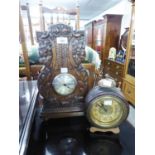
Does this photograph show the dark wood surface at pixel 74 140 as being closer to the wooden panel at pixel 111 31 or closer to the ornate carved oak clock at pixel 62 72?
the ornate carved oak clock at pixel 62 72

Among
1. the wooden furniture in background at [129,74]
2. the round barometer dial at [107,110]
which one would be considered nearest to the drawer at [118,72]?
the wooden furniture in background at [129,74]

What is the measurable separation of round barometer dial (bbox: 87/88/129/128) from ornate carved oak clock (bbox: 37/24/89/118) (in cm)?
14

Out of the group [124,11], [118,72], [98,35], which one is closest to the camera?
[118,72]

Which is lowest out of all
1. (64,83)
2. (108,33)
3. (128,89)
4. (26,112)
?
(128,89)

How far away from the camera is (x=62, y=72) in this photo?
32.1 inches

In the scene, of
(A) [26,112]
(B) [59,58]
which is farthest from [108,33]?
(A) [26,112]

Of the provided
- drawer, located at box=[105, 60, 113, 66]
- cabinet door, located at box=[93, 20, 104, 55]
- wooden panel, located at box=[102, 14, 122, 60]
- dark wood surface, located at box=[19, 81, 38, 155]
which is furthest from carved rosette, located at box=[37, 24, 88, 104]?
cabinet door, located at box=[93, 20, 104, 55]

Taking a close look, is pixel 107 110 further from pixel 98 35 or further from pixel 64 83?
pixel 98 35

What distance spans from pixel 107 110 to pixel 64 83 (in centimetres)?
28

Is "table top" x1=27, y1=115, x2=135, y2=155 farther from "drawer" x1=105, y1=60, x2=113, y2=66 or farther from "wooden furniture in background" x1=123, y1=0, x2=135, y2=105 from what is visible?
"drawer" x1=105, y1=60, x2=113, y2=66

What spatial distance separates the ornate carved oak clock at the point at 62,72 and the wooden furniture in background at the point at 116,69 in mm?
1259

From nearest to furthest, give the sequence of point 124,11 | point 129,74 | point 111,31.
Result: 1. point 129,74
2. point 124,11
3. point 111,31

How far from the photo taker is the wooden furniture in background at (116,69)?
2.08 m
